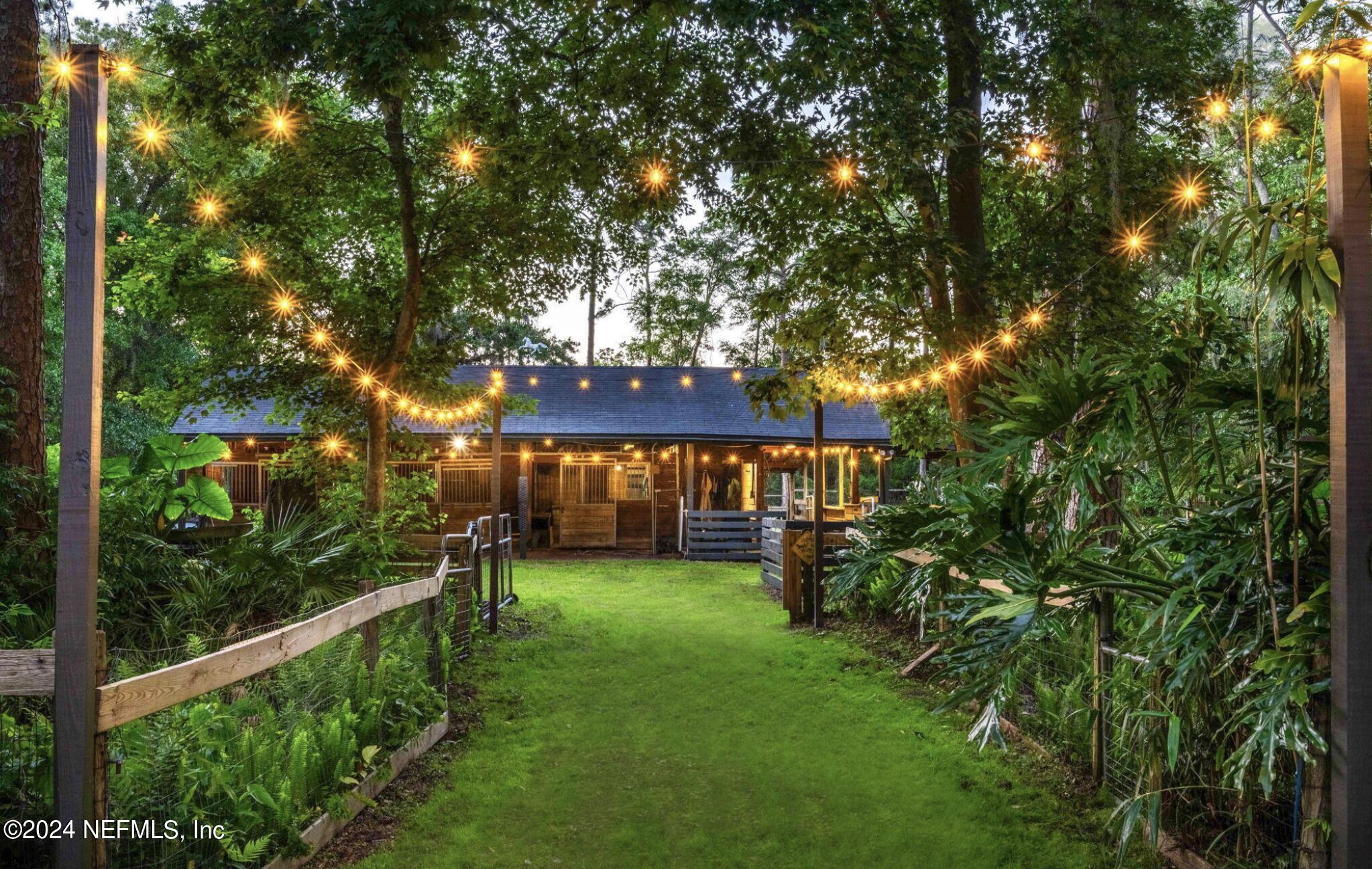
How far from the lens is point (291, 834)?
3791mm

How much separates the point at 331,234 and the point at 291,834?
8.32 m

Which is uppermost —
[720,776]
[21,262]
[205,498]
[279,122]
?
[279,122]

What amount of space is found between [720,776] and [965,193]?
5750 mm

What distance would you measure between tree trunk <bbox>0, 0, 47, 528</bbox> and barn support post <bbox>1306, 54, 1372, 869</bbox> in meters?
7.32

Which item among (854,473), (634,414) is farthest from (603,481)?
(854,473)

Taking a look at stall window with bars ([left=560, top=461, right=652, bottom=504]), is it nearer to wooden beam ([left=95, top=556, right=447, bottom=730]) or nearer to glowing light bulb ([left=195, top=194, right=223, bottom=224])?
glowing light bulb ([left=195, top=194, right=223, bottom=224])

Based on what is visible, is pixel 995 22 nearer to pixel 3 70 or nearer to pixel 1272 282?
pixel 1272 282

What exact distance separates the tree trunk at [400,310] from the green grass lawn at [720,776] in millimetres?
2314

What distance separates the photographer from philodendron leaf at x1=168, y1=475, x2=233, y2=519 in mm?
7683

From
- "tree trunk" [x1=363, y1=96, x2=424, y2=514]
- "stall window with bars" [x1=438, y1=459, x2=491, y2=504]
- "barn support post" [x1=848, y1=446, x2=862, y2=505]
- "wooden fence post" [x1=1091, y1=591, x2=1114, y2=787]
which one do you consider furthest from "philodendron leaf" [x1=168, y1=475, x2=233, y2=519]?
"barn support post" [x1=848, y1=446, x2=862, y2=505]

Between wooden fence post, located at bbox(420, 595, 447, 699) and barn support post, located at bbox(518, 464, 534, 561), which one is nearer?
wooden fence post, located at bbox(420, 595, 447, 699)

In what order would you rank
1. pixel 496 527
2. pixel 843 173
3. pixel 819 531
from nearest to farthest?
pixel 843 173
pixel 496 527
pixel 819 531

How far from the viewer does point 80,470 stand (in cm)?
303

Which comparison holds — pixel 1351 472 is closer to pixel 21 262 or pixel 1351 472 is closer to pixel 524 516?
pixel 21 262
